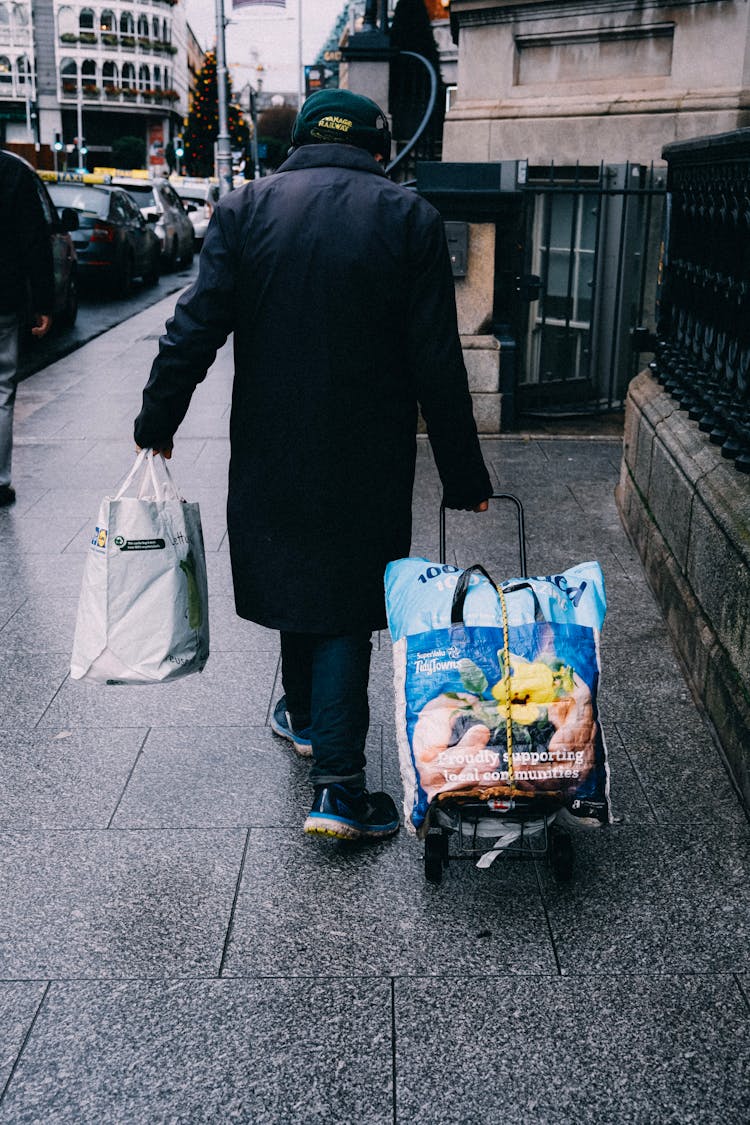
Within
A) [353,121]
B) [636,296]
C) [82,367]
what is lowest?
[82,367]

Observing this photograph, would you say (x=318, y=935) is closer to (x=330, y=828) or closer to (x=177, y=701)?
A: (x=330, y=828)

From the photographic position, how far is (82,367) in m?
12.2

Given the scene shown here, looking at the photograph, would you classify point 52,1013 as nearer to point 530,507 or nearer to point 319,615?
point 319,615

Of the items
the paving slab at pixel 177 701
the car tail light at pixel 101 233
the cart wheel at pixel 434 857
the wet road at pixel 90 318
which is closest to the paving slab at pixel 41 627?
the paving slab at pixel 177 701

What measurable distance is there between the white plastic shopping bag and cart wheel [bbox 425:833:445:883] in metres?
0.87

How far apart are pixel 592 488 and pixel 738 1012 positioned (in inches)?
190

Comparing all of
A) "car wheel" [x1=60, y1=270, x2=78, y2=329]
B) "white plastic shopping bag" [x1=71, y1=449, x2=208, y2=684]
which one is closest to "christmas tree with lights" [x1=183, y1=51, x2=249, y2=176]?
"car wheel" [x1=60, y1=270, x2=78, y2=329]

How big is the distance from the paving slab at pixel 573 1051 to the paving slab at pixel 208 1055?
89 millimetres

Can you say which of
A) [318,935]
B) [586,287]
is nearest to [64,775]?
[318,935]

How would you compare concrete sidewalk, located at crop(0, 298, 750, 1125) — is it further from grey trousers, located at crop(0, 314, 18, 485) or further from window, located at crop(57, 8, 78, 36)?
window, located at crop(57, 8, 78, 36)

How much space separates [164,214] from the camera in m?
23.5

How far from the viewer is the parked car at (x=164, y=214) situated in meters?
23.0

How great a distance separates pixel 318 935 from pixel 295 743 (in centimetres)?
105

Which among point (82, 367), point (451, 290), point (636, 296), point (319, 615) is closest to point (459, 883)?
point (319, 615)
